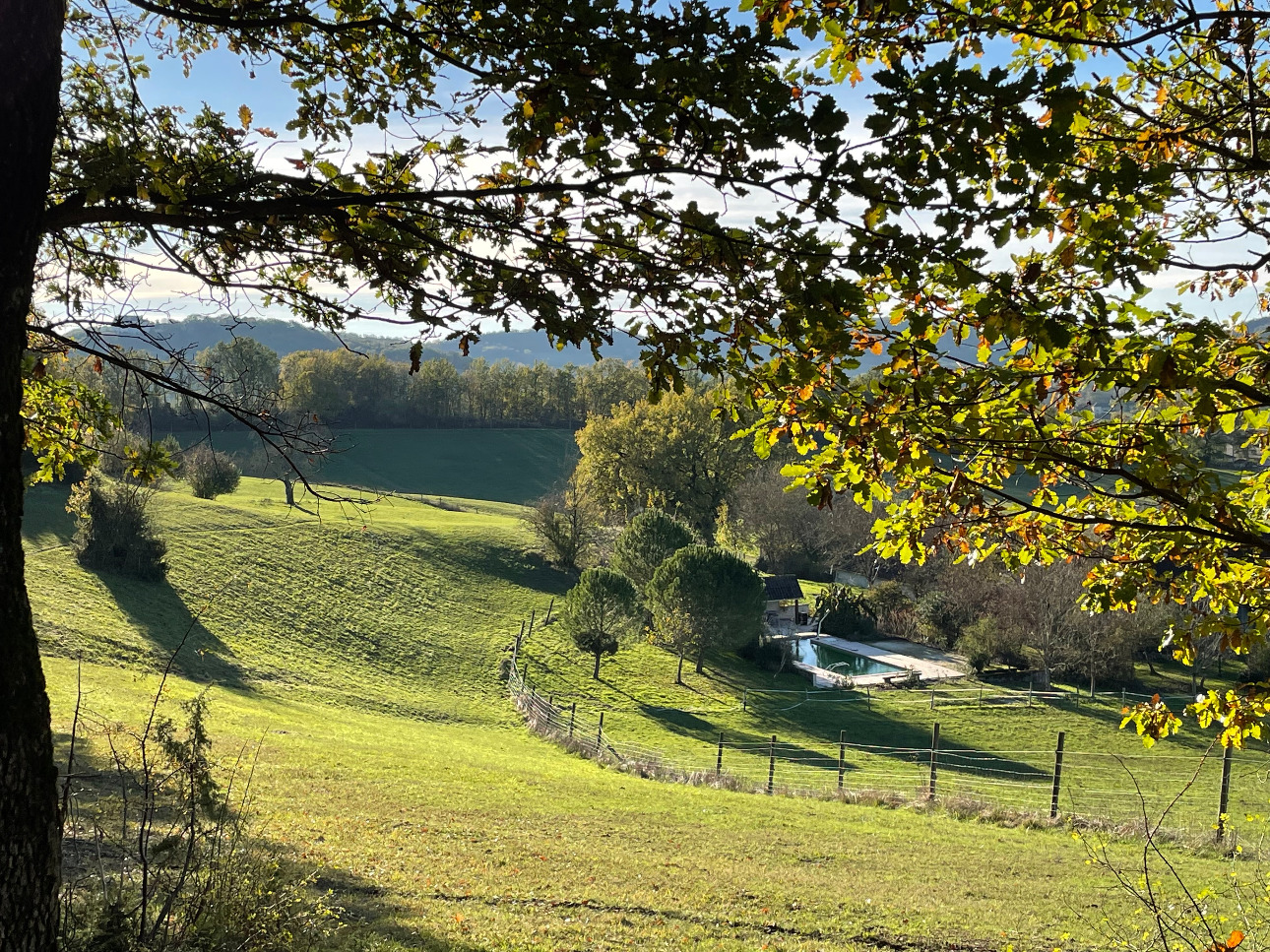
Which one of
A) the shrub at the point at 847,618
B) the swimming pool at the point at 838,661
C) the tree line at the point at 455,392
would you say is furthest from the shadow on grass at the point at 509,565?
the tree line at the point at 455,392

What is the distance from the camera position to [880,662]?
1497 inches

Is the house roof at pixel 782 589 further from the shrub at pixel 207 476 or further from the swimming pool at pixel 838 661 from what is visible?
the shrub at pixel 207 476

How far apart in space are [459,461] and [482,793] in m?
71.1

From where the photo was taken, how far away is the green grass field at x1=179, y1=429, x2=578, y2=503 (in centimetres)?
7456

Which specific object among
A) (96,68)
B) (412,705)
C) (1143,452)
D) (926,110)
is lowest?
(412,705)

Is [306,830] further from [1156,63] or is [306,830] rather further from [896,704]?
[896,704]

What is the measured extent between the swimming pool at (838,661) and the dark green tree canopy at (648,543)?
758 centimetres

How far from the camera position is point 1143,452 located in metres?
4.00

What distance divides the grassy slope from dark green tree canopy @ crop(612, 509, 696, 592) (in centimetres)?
400

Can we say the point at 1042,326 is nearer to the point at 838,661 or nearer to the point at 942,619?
the point at 838,661

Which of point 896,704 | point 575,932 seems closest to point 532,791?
point 575,932

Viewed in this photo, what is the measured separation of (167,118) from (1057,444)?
4859 millimetres

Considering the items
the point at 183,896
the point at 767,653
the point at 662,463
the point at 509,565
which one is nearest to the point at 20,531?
A: the point at 183,896

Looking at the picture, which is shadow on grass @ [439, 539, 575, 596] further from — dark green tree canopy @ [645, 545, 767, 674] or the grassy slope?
dark green tree canopy @ [645, 545, 767, 674]
